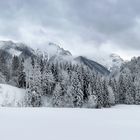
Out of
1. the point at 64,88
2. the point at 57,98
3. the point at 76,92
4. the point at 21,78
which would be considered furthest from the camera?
the point at 21,78

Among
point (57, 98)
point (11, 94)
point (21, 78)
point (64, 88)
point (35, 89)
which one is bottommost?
point (57, 98)

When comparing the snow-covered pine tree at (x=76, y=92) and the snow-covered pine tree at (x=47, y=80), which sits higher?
the snow-covered pine tree at (x=47, y=80)

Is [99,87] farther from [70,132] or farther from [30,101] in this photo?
[70,132]

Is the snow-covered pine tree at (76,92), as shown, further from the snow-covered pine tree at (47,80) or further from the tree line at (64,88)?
the snow-covered pine tree at (47,80)

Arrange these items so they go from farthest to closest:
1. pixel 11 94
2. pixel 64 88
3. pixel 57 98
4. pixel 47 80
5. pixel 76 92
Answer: pixel 11 94, pixel 47 80, pixel 64 88, pixel 57 98, pixel 76 92

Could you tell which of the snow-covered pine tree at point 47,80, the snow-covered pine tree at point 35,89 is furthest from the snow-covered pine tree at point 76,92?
the snow-covered pine tree at point 47,80

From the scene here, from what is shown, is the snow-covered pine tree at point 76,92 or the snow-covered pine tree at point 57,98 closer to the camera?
the snow-covered pine tree at point 76,92

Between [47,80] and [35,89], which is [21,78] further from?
[35,89]

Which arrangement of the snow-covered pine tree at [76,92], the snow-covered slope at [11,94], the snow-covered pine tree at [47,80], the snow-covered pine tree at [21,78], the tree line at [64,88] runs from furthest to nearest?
the snow-covered pine tree at [21,78], the snow-covered pine tree at [47,80], the snow-covered slope at [11,94], the tree line at [64,88], the snow-covered pine tree at [76,92]

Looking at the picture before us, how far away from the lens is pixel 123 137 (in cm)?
1659

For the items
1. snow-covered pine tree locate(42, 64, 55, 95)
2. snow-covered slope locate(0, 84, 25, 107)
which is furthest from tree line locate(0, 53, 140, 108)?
snow-covered slope locate(0, 84, 25, 107)

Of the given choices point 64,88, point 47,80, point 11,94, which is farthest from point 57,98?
point 11,94

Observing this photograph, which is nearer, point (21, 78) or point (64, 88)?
point (64, 88)

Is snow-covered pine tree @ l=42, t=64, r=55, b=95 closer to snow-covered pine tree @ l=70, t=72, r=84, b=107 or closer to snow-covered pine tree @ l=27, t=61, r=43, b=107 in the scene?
snow-covered pine tree @ l=27, t=61, r=43, b=107
